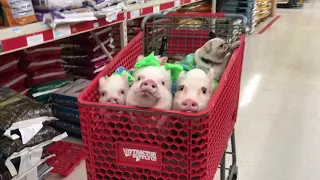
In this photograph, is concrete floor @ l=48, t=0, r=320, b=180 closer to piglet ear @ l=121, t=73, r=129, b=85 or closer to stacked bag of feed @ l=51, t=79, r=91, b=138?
stacked bag of feed @ l=51, t=79, r=91, b=138

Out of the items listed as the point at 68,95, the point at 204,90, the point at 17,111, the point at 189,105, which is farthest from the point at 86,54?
the point at 189,105

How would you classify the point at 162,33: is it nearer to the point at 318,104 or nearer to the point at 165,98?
the point at 165,98

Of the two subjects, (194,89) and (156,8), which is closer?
(194,89)

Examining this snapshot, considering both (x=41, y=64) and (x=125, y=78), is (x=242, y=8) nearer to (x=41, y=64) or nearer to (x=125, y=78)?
(x=41, y=64)

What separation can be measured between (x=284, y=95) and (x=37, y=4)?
2237 mm

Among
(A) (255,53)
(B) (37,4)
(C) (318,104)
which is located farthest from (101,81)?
(A) (255,53)

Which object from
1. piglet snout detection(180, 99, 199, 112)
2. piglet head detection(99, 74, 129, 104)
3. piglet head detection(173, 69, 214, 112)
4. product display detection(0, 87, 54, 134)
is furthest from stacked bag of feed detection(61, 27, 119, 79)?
piglet snout detection(180, 99, 199, 112)

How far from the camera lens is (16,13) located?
1.60 meters

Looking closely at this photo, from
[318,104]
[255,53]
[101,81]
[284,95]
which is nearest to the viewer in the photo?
[101,81]

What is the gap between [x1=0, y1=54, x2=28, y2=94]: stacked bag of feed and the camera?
6.68 ft

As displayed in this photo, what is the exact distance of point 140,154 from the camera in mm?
896

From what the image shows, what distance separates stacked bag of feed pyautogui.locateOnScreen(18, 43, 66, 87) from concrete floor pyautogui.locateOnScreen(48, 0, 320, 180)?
0.68m

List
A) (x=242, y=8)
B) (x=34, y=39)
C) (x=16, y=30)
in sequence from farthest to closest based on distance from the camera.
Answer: (x=242, y=8) → (x=34, y=39) → (x=16, y=30)

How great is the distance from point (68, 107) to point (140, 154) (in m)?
1.46
